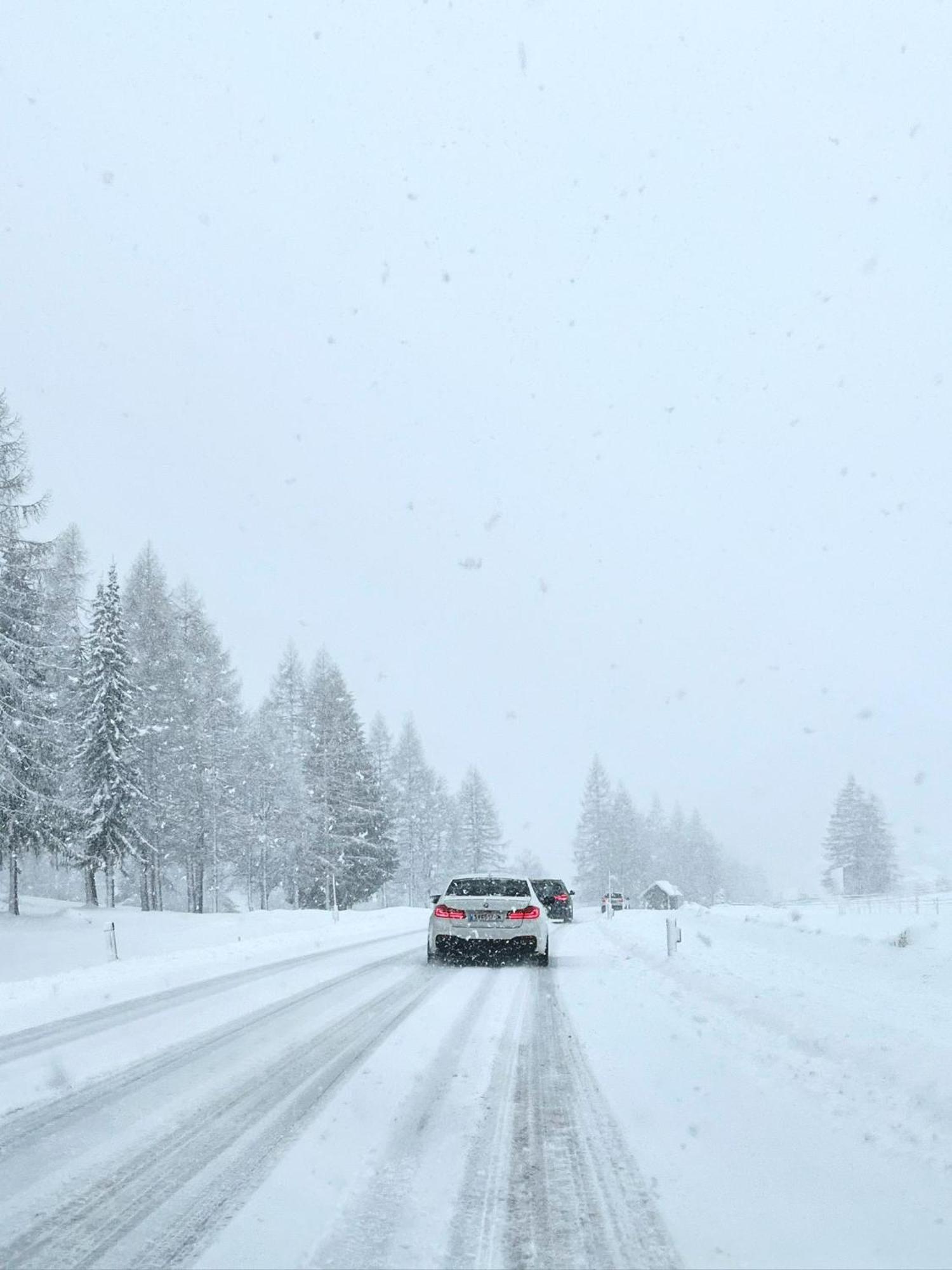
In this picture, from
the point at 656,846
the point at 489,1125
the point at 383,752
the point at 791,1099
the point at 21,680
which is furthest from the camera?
the point at 656,846

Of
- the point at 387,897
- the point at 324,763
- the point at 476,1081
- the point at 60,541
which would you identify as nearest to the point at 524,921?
the point at 476,1081

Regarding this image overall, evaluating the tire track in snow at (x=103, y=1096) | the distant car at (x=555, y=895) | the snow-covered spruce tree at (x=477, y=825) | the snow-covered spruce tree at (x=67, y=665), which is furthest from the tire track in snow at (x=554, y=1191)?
the snow-covered spruce tree at (x=477, y=825)

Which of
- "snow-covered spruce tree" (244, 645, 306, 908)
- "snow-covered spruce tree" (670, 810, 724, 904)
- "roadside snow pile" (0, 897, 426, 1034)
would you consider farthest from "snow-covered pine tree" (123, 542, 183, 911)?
"snow-covered spruce tree" (670, 810, 724, 904)

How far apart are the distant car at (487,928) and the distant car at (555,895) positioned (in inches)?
657

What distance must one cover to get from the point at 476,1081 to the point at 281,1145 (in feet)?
6.35

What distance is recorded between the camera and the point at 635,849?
8275 centimetres

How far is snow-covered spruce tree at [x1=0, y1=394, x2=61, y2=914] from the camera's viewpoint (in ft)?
66.7

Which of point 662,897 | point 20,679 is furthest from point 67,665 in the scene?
point 662,897

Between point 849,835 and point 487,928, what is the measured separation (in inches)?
2608

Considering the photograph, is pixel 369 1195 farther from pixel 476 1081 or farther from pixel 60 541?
pixel 60 541

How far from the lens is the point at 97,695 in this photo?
1237 inches

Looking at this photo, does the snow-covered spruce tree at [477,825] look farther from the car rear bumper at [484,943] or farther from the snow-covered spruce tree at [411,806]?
the car rear bumper at [484,943]

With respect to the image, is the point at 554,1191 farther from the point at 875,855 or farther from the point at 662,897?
the point at 875,855

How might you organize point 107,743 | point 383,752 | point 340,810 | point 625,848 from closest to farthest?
point 107,743 < point 340,810 < point 383,752 < point 625,848
